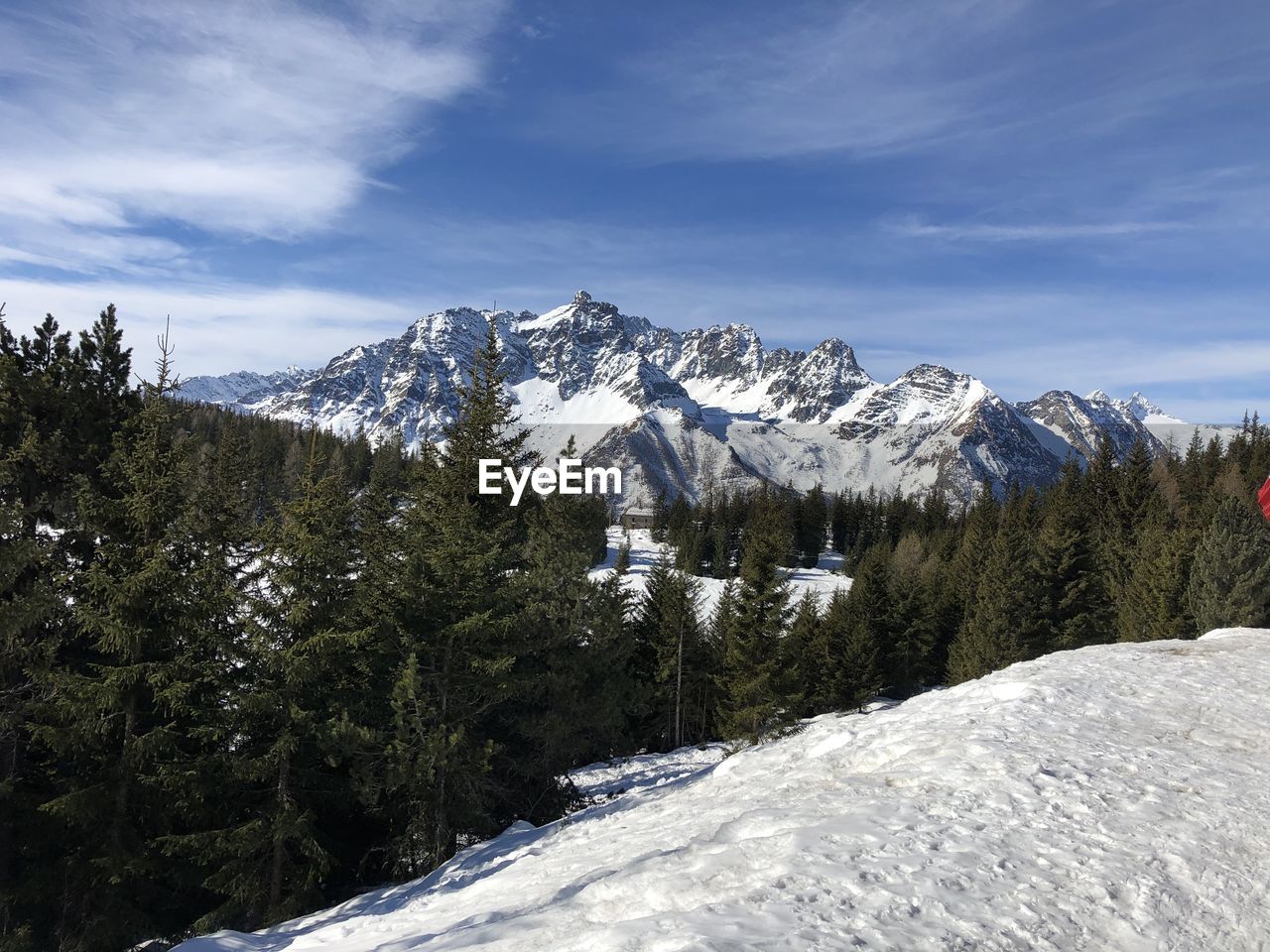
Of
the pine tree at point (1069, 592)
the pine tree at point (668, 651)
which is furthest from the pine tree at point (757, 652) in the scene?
the pine tree at point (1069, 592)

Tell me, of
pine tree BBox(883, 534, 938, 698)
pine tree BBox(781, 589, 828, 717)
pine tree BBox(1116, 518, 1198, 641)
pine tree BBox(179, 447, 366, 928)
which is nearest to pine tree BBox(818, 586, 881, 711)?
pine tree BBox(781, 589, 828, 717)

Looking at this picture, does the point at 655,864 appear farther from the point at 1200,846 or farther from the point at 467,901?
the point at 1200,846

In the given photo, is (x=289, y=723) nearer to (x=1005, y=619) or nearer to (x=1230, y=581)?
(x=1230, y=581)

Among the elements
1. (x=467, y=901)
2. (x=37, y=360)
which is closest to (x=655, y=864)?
(x=467, y=901)

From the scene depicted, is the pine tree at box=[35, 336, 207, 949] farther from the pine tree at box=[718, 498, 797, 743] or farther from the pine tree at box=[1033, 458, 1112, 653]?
the pine tree at box=[1033, 458, 1112, 653]

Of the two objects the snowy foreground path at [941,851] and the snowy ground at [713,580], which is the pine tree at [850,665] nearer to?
the snowy ground at [713,580]

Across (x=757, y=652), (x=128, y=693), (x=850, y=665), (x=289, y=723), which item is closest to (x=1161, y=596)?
(x=850, y=665)
